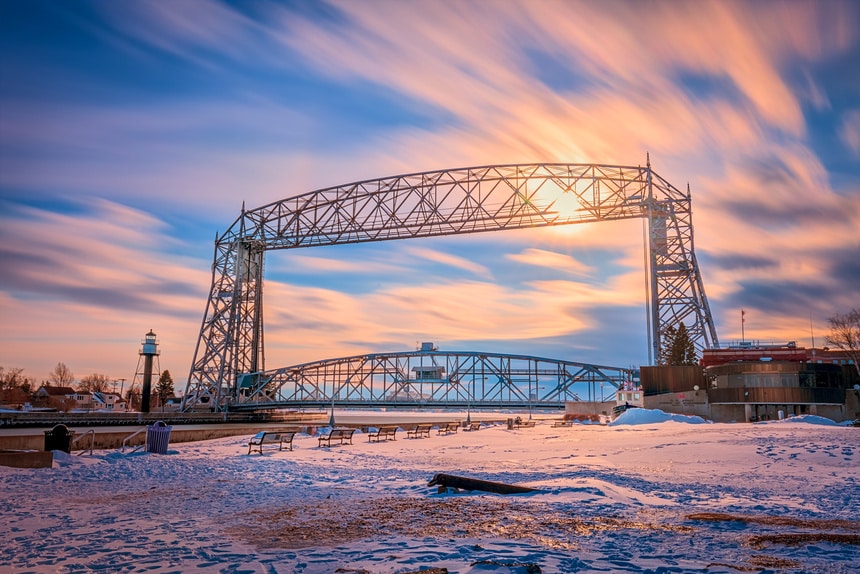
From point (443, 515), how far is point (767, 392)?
3955 cm

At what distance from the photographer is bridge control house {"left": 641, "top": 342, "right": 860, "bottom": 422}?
4100 cm

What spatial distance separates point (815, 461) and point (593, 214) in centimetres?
4208

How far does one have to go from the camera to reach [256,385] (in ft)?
234

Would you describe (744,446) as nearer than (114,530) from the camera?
No

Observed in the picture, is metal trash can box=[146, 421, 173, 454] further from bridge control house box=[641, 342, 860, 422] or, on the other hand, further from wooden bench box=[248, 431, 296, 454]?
bridge control house box=[641, 342, 860, 422]

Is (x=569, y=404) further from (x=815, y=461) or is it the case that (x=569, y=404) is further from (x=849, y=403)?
(x=815, y=461)

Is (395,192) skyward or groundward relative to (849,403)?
skyward

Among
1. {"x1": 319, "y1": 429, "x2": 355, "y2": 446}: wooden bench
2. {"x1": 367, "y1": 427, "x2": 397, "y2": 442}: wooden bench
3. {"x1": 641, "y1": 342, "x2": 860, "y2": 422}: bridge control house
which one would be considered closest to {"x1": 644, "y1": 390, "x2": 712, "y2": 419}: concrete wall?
{"x1": 641, "y1": 342, "x2": 860, "y2": 422}: bridge control house

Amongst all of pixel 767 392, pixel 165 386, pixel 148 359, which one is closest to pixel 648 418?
pixel 767 392

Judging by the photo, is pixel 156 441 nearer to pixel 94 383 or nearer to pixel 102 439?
pixel 102 439

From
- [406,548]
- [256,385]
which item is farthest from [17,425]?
[406,548]

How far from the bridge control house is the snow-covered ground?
2749 centimetres

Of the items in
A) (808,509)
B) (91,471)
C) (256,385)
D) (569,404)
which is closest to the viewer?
(808,509)

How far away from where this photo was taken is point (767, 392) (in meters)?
41.5
